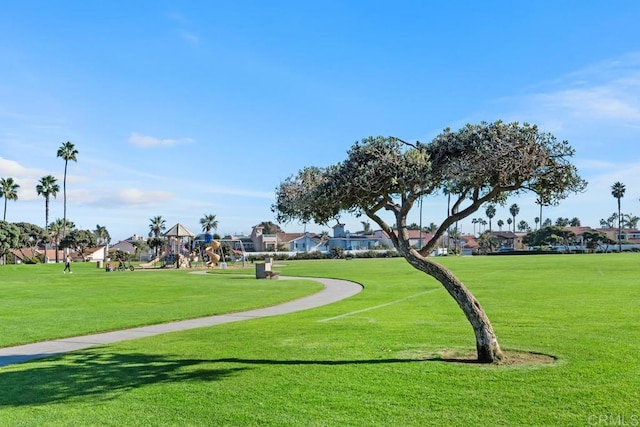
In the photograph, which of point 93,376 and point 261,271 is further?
point 261,271

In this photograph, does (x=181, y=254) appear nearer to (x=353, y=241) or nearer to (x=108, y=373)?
(x=108, y=373)

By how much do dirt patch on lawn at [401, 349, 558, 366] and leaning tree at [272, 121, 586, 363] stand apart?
280mm

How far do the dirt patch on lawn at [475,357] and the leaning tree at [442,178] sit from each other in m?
0.28

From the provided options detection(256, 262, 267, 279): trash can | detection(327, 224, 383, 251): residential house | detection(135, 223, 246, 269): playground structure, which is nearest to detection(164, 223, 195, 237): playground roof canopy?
detection(135, 223, 246, 269): playground structure

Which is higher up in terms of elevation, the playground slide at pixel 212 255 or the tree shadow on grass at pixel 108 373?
the playground slide at pixel 212 255

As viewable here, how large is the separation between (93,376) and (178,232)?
54.4m

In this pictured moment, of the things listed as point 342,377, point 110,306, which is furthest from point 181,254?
point 342,377

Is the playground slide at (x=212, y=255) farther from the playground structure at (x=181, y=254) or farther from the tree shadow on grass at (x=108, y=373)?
the tree shadow on grass at (x=108, y=373)

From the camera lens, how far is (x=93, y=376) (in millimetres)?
9703

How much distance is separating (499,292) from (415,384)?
684 inches

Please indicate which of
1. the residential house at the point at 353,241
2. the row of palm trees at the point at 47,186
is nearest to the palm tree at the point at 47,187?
the row of palm trees at the point at 47,186

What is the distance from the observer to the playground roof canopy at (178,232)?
206 feet

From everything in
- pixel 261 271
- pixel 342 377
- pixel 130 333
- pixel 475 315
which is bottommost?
pixel 130 333

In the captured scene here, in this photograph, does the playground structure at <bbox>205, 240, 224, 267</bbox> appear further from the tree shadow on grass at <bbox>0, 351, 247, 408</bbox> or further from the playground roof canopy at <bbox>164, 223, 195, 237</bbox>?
the tree shadow on grass at <bbox>0, 351, 247, 408</bbox>
